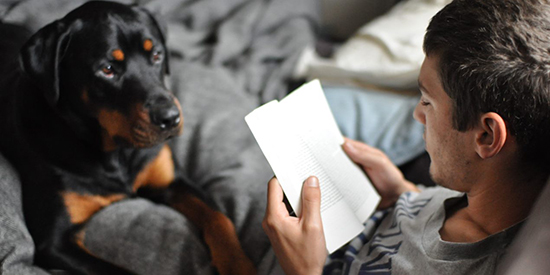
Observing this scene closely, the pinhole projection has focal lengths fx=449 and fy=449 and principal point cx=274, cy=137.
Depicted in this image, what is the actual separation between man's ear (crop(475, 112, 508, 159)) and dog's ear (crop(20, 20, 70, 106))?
0.95m

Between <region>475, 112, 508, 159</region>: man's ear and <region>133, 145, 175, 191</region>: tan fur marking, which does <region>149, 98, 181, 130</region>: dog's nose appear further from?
<region>475, 112, 508, 159</region>: man's ear

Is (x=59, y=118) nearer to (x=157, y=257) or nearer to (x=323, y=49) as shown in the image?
(x=157, y=257)

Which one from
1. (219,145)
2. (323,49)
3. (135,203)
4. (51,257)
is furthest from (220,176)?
(323,49)

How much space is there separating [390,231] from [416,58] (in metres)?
0.78

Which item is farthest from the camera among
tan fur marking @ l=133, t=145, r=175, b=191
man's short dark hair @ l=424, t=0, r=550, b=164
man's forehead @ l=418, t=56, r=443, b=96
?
tan fur marking @ l=133, t=145, r=175, b=191

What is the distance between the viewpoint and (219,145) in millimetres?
1521

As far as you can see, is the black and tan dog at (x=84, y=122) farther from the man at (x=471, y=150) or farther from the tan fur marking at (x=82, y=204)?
the man at (x=471, y=150)

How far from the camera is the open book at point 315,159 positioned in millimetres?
945

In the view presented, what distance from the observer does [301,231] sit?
0.92 meters

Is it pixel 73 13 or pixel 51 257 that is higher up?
pixel 73 13

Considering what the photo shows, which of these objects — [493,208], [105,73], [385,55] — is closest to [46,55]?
[105,73]

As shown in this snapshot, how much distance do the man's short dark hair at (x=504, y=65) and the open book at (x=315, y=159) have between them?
346 millimetres

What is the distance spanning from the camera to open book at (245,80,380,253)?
0.95 metres

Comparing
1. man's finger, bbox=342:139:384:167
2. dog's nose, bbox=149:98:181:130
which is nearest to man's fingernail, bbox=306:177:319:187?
man's finger, bbox=342:139:384:167
